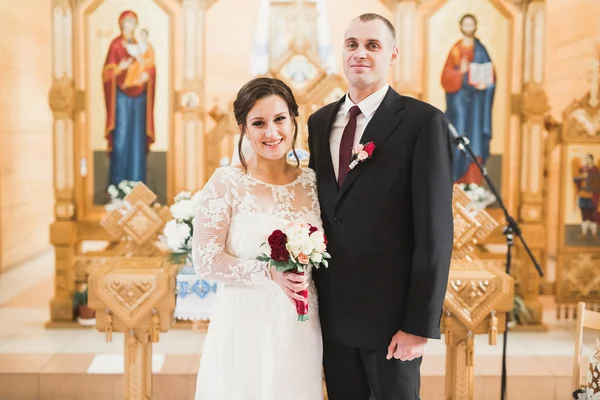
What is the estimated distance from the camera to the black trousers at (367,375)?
91.4 inches

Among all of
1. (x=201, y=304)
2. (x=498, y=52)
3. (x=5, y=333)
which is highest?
(x=498, y=52)

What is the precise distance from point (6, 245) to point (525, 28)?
6.91m

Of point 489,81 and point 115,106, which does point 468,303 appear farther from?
point 115,106

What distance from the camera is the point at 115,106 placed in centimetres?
614

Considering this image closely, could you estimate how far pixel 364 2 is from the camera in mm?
7461

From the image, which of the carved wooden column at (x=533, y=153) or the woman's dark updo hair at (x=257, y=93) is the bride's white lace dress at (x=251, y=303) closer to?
the woman's dark updo hair at (x=257, y=93)

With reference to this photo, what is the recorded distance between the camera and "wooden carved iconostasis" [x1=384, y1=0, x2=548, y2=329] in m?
6.12

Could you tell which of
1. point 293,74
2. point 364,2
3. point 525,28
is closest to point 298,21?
point 293,74

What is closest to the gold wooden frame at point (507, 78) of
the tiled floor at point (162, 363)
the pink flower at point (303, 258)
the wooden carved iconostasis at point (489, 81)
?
the wooden carved iconostasis at point (489, 81)

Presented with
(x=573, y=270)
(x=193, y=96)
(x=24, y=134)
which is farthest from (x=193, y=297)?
(x=24, y=134)

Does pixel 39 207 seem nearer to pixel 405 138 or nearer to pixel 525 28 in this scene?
pixel 525 28

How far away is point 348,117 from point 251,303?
2.75 feet

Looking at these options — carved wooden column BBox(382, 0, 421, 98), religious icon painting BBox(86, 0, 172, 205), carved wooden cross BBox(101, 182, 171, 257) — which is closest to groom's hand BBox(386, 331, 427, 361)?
carved wooden cross BBox(101, 182, 171, 257)

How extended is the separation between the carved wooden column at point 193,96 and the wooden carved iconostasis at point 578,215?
3.64 meters
